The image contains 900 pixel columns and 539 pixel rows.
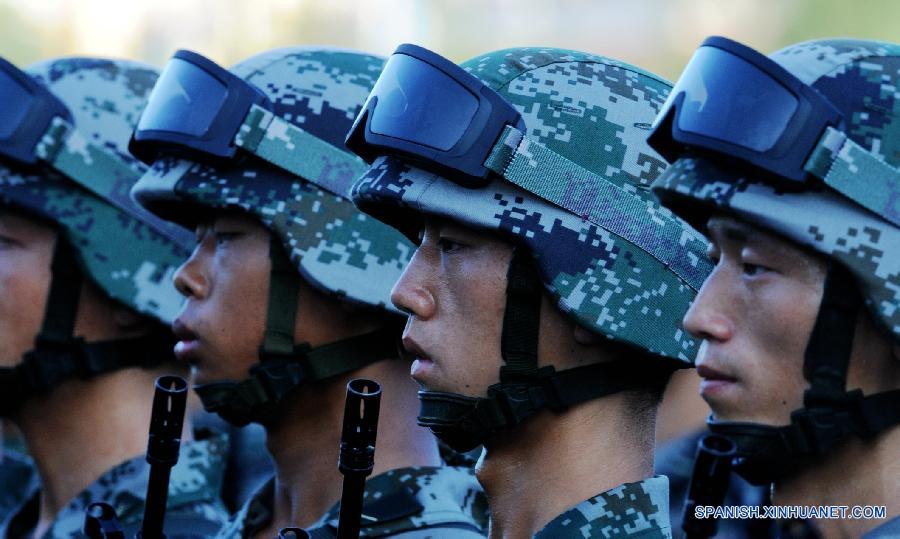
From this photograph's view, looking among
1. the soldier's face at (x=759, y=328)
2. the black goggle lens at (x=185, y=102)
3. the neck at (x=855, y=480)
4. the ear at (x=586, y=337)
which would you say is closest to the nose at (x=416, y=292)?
the ear at (x=586, y=337)

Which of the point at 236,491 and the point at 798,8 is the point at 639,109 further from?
the point at 798,8

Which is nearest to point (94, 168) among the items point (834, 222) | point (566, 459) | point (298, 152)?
point (298, 152)

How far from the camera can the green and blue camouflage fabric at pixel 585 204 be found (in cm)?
395

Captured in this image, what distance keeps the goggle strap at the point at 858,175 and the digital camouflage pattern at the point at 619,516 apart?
3.17 ft

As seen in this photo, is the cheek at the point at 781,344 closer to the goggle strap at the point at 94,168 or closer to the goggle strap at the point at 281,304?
the goggle strap at the point at 281,304

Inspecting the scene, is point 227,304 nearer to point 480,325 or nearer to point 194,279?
point 194,279

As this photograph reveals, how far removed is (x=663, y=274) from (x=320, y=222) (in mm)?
1236

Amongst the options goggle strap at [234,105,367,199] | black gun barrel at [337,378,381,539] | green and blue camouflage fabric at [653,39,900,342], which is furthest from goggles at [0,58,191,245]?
green and blue camouflage fabric at [653,39,900,342]

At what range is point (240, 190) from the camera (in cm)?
490

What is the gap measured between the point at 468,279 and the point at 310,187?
→ 1.05 m

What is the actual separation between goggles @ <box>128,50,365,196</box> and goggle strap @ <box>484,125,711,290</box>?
40.2 inches

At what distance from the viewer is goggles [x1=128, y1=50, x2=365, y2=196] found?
4.93 metres

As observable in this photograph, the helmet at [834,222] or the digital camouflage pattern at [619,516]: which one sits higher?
the helmet at [834,222]

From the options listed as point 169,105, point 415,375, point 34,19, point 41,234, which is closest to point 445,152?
point 415,375
